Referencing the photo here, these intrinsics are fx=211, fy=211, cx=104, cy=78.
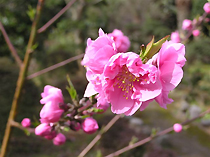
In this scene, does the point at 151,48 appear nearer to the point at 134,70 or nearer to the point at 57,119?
the point at 134,70

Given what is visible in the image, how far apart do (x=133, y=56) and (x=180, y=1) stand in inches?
234

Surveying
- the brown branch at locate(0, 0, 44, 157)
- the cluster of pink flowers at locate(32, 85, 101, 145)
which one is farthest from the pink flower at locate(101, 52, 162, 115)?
the brown branch at locate(0, 0, 44, 157)

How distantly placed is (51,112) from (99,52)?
0.26 meters

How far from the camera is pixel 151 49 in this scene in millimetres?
414

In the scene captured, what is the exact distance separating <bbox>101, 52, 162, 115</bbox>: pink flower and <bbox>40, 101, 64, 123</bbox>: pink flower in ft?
0.70

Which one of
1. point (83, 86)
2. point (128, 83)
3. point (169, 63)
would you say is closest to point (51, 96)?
point (128, 83)

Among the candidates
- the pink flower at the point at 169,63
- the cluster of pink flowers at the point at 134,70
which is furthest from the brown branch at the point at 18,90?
the pink flower at the point at 169,63

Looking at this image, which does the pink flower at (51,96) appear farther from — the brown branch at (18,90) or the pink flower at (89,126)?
the brown branch at (18,90)

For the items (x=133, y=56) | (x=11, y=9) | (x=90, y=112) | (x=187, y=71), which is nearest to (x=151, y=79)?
(x=133, y=56)

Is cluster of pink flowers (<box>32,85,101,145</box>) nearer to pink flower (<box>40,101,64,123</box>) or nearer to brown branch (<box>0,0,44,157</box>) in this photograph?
pink flower (<box>40,101,64,123</box>)

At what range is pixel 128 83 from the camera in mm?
490

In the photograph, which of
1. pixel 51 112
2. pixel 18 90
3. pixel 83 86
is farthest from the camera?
pixel 83 86

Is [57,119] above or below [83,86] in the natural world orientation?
below

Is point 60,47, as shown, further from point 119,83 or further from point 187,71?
point 119,83
